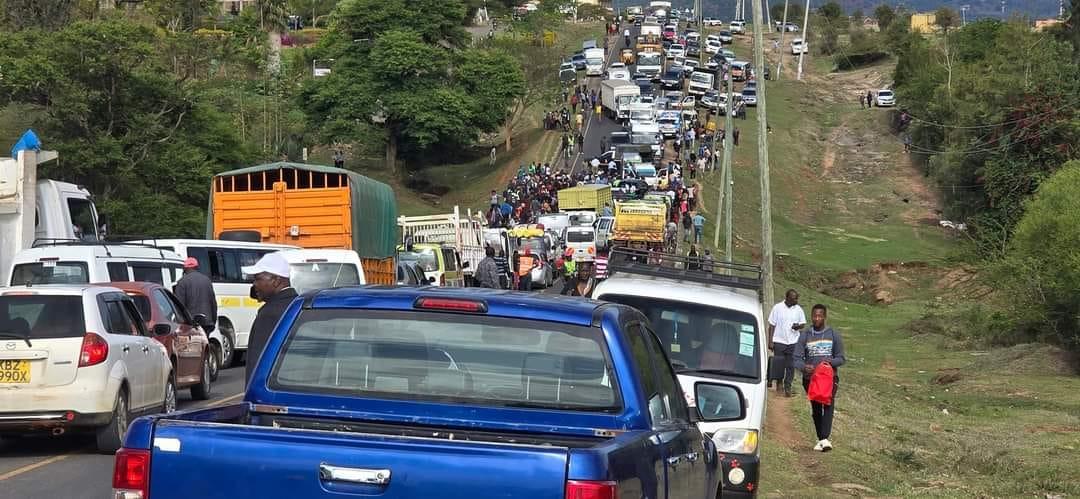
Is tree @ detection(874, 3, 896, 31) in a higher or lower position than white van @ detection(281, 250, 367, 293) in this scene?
lower

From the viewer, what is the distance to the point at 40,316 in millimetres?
13914

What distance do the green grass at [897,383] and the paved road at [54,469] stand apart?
5965mm

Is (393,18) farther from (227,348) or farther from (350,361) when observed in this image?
(350,361)

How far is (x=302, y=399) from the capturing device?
645 centimetres

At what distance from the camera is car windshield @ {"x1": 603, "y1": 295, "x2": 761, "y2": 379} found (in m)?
12.5

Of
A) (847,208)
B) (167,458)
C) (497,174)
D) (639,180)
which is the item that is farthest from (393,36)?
(167,458)

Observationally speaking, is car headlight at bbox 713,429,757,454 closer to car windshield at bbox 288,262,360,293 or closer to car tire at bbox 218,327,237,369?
car windshield at bbox 288,262,360,293

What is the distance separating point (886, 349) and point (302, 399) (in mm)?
37416

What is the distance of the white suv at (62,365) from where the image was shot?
13.6m

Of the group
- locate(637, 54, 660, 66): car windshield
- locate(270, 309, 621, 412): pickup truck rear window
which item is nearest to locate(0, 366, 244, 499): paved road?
locate(270, 309, 621, 412): pickup truck rear window

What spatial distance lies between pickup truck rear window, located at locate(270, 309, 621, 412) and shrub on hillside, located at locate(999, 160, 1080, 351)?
32.1 m

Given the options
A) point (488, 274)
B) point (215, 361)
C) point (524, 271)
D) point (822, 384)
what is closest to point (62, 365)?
point (822, 384)

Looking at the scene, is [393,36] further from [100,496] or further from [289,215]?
[100,496]

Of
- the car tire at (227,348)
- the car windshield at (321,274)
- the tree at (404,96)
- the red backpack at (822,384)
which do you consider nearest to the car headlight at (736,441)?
the red backpack at (822,384)
